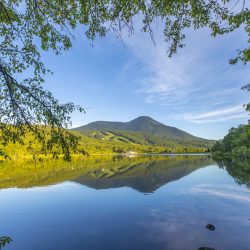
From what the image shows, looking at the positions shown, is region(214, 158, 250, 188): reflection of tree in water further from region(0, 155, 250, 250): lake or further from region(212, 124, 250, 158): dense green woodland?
region(212, 124, 250, 158): dense green woodland

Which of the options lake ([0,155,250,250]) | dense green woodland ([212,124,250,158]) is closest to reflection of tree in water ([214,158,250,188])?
lake ([0,155,250,250])

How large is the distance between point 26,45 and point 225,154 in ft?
652

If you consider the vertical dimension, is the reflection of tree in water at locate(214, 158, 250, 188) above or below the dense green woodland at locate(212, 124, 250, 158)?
below

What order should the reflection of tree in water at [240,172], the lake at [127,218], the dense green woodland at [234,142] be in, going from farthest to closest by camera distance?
the dense green woodland at [234,142] < the reflection of tree in water at [240,172] < the lake at [127,218]

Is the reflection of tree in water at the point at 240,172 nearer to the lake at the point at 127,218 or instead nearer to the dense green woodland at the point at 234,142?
the lake at the point at 127,218

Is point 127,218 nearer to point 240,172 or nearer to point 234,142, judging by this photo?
point 240,172

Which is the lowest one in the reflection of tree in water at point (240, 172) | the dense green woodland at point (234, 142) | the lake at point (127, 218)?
the lake at point (127, 218)

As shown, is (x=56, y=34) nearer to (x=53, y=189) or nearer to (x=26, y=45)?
(x=26, y=45)

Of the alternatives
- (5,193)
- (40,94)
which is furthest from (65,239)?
(5,193)

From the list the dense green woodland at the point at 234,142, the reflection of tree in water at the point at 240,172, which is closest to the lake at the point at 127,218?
the reflection of tree in water at the point at 240,172

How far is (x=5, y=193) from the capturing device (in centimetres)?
6062

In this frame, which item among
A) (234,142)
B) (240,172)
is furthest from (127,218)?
(234,142)

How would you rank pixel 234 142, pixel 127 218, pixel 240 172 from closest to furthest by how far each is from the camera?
pixel 127 218, pixel 240 172, pixel 234 142

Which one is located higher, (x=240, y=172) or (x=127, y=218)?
(x=240, y=172)
